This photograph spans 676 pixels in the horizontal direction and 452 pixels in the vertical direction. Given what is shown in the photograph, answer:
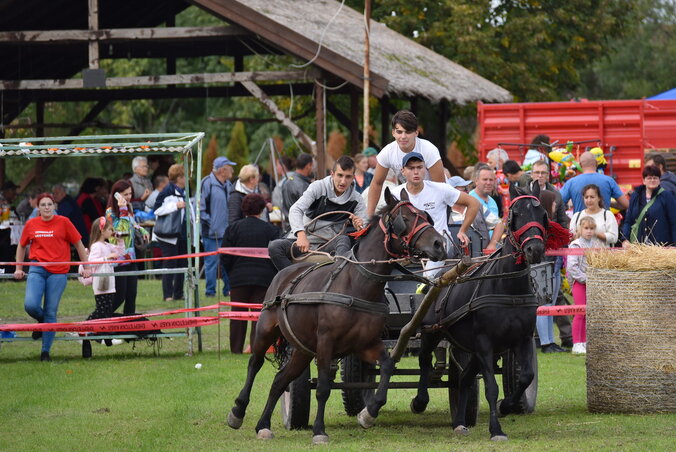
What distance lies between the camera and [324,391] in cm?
900

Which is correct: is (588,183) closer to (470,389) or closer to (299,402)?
(470,389)

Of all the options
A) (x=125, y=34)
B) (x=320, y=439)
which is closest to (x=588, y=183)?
(x=320, y=439)

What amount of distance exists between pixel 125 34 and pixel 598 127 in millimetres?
8603

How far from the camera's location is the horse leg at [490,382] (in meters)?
8.98

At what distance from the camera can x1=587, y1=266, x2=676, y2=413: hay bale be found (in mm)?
10094

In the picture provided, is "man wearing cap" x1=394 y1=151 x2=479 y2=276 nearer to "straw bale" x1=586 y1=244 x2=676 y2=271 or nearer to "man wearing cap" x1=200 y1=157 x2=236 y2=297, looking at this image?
"straw bale" x1=586 y1=244 x2=676 y2=271

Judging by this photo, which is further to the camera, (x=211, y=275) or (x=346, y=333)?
(x=211, y=275)

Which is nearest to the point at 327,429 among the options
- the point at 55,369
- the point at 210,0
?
the point at 55,369

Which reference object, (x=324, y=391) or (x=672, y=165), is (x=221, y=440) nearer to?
(x=324, y=391)

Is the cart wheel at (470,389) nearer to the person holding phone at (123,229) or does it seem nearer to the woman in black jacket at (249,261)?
the woman in black jacket at (249,261)

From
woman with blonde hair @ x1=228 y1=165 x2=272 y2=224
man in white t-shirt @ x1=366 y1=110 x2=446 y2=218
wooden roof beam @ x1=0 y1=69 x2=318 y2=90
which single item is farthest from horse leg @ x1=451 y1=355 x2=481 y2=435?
wooden roof beam @ x1=0 y1=69 x2=318 y2=90

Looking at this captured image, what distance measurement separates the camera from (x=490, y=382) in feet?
29.7

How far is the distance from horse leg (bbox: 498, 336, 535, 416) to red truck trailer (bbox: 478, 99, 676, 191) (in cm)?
1097

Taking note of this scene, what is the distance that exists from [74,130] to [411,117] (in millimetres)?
19493
